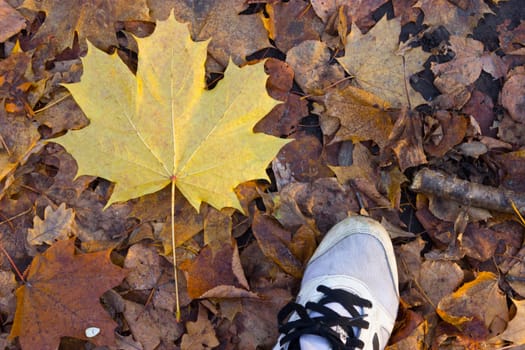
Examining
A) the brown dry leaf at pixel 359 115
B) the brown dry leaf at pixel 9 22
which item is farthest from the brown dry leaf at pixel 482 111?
the brown dry leaf at pixel 9 22

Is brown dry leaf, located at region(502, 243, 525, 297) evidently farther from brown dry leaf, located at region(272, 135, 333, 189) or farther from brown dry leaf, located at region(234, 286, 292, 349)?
brown dry leaf, located at region(234, 286, 292, 349)

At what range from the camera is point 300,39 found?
79.9 inches

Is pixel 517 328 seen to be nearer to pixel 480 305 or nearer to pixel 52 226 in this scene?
pixel 480 305

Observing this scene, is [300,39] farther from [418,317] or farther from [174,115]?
[418,317]

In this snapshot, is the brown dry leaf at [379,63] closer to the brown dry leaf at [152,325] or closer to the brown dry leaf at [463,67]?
the brown dry leaf at [463,67]

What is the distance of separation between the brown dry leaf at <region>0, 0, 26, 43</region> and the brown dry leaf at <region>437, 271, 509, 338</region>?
211cm

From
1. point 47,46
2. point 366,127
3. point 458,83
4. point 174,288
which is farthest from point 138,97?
point 458,83

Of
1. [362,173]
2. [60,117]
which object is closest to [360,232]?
[362,173]

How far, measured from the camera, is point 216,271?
1.87 metres

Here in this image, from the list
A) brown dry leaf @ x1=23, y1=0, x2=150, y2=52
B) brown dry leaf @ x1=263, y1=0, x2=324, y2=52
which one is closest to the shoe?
brown dry leaf @ x1=263, y1=0, x2=324, y2=52

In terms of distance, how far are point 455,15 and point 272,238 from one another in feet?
4.27

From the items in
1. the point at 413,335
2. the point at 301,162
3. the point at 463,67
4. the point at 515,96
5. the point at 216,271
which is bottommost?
the point at 413,335

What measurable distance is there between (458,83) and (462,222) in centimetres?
62

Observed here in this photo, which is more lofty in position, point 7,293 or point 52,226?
point 52,226
